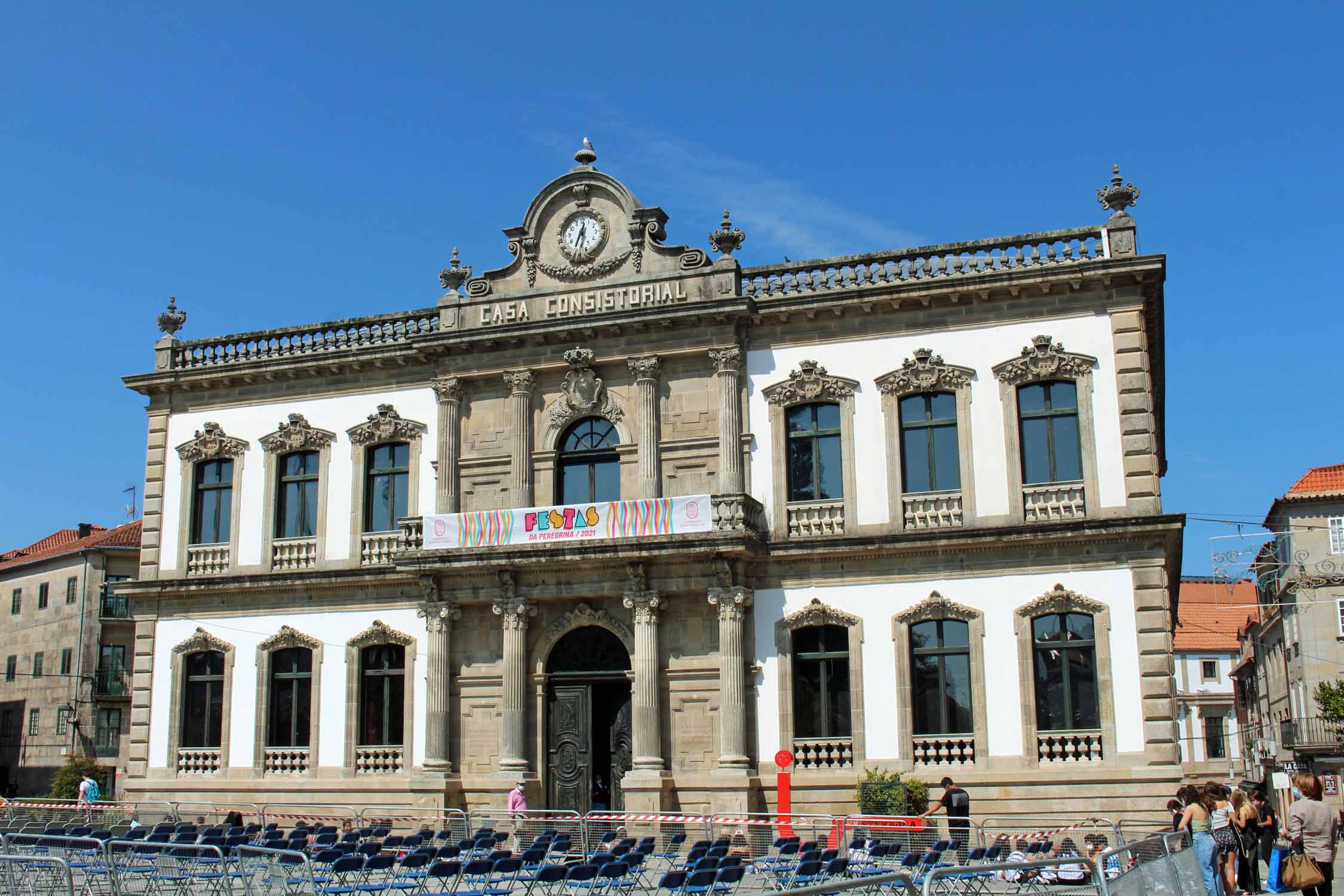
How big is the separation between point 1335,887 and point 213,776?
21640 millimetres

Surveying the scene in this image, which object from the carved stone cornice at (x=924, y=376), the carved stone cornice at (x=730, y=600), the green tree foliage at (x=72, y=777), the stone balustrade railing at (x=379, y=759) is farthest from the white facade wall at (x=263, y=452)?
the green tree foliage at (x=72, y=777)

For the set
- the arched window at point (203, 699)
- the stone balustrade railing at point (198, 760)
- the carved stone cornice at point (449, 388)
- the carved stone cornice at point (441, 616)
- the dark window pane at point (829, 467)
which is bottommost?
the stone balustrade railing at point (198, 760)

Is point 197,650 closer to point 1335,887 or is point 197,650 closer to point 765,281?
point 765,281

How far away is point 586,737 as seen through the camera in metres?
26.8

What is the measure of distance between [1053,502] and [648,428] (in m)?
7.86

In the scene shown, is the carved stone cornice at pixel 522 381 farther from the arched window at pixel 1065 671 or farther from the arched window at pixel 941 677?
the arched window at pixel 1065 671

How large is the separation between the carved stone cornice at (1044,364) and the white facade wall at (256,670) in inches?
503

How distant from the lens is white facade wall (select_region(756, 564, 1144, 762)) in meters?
23.9

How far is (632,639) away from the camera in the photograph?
26672 millimetres

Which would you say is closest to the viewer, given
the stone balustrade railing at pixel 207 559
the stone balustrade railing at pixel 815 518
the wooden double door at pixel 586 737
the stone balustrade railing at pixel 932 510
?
the stone balustrade railing at pixel 932 510

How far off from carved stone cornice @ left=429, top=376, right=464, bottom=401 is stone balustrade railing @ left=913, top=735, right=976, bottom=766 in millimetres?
11611

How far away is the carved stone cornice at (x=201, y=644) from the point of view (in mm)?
29859

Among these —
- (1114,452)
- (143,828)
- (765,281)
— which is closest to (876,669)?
(1114,452)

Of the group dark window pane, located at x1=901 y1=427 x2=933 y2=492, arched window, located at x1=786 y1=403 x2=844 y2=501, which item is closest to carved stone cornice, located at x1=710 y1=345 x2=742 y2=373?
arched window, located at x1=786 y1=403 x2=844 y2=501
